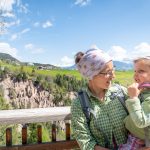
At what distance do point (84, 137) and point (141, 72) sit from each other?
675mm

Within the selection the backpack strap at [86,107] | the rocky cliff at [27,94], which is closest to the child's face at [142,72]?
the backpack strap at [86,107]

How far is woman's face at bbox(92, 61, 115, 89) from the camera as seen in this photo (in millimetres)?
2998

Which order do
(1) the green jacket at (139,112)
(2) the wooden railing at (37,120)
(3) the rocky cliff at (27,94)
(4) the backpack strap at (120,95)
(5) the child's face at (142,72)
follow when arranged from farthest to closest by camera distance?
(3) the rocky cliff at (27,94)
(2) the wooden railing at (37,120)
(4) the backpack strap at (120,95)
(5) the child's face at (142,72)
(1) the green jacket at (139,112)

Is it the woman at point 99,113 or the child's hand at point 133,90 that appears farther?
the woman at point 99,113

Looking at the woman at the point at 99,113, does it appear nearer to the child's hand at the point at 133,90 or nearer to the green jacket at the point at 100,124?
the green jacket at the point at 100,124

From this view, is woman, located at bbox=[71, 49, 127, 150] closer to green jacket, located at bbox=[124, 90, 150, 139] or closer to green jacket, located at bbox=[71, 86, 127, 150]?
green jacket, located at bbox=[71, 86, 127, 150]

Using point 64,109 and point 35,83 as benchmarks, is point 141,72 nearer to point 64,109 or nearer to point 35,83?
point 64,109

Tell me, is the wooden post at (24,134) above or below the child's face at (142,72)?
below

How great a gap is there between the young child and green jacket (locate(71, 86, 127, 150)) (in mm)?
92

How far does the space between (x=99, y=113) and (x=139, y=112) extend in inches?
15.5

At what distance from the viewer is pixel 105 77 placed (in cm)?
299

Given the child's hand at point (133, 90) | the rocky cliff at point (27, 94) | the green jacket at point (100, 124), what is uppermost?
the child's hand at point (133, 90)

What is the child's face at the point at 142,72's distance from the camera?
2.90m

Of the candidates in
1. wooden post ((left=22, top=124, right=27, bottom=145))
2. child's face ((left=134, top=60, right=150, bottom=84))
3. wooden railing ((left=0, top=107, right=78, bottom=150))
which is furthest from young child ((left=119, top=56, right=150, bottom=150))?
wooden post ((left=22, top=124, right=27, bottom=145))
